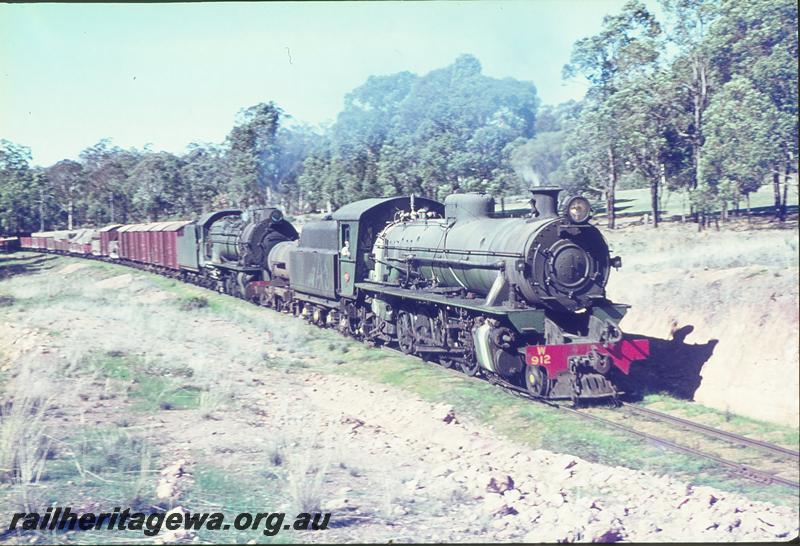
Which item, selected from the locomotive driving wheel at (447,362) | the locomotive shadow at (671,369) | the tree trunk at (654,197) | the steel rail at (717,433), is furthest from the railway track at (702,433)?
the tree trunk at (654,197)

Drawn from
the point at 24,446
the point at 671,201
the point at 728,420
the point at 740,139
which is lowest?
the point at 728,420

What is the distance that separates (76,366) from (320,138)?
3022cm

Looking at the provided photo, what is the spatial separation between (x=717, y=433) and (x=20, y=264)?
37.7 m

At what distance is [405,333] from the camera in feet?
57.1

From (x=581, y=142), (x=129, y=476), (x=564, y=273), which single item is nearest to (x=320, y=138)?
(x=581, y=142)

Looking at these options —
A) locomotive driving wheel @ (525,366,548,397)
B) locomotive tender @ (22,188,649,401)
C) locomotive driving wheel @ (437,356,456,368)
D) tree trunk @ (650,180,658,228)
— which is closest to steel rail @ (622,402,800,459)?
locomotive tender @ (22,188,649,401)

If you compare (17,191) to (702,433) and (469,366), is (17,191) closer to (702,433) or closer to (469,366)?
(469,366)

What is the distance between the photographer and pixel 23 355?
15969 millimetres

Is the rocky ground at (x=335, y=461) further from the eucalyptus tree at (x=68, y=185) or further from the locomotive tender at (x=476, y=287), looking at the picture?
the eucalyptus tree at (x=68, y=185)

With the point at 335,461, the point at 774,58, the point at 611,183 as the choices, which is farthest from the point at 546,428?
the point at 611,183

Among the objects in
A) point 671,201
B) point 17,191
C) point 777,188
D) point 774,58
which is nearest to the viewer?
point 774,58

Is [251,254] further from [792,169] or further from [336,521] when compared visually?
[336,521]

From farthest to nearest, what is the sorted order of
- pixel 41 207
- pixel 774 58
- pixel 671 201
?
pixel 671 201, pixel 41 207, pixel 774 58

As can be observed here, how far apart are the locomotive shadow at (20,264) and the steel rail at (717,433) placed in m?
28.6
